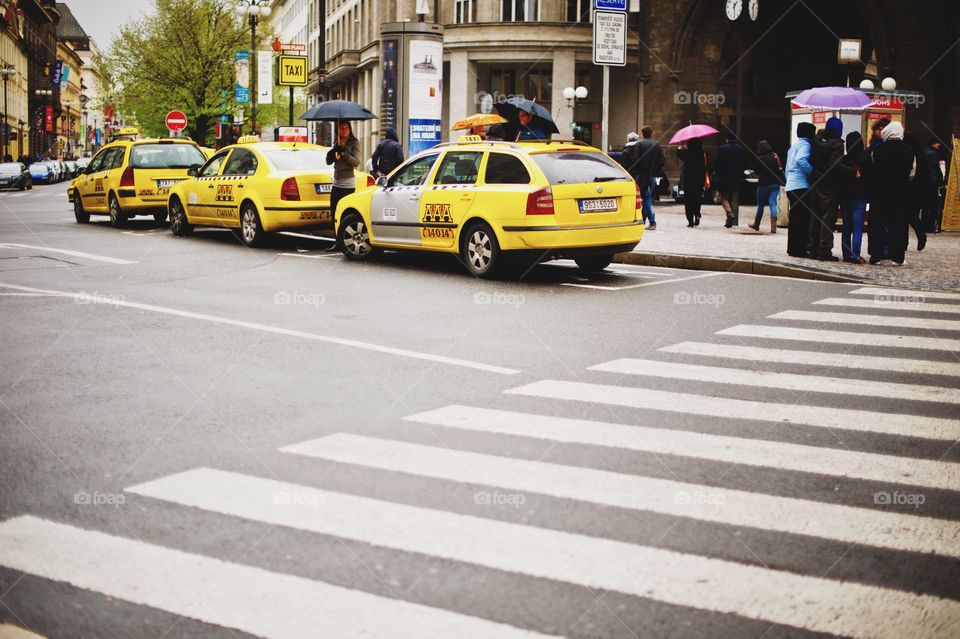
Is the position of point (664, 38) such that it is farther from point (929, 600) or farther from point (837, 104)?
point (929, 600)

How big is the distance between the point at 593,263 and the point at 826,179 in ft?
12.0

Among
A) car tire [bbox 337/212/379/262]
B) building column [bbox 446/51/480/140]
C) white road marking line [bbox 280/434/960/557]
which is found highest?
building column [bbox 446/51/480/140]

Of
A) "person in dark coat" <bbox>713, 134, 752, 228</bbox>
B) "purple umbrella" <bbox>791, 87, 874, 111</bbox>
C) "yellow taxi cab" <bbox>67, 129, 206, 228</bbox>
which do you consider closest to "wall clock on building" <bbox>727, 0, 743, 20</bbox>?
"person in dark coat" <bbox>713, 134, 752, 228</bbox>

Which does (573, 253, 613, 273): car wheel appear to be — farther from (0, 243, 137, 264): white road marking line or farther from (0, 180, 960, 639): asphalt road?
(0, 243, 137, 264): white road marking line

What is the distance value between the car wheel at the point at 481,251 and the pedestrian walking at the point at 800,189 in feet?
16.3

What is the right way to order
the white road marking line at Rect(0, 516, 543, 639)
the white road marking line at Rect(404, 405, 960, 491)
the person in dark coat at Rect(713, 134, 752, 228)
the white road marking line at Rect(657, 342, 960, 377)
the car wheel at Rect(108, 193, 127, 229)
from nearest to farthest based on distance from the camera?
the white road marking line at Rect(0, 516, 543, 639), the white road marking line at Rect(404, 405, 960, 491), the white road marking line at Rect(657, 342, 960, 377), the car wheel at Rect(108, 193, 127, 229), the person in dark coat at Rect(713, 134, 752, 228)

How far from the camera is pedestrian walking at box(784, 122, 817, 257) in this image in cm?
1620

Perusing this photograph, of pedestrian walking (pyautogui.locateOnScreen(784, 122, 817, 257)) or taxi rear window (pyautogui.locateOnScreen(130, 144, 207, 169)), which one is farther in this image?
taxi rear window (pyautogui.locateOnScreen(130, 144, 207, 169))

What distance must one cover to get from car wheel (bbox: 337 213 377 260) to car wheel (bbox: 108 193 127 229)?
830cm

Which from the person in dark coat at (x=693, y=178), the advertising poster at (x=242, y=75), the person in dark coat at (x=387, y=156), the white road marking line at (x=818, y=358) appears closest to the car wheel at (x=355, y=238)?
the person in dark coat at (x=387, y=156)

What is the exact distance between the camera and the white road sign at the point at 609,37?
18.7m

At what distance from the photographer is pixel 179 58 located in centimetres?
6469

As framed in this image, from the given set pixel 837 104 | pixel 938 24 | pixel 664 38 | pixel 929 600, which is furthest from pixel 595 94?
pixel 929 600

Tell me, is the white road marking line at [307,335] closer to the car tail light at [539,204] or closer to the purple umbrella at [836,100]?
the car tail light at [539,204]
